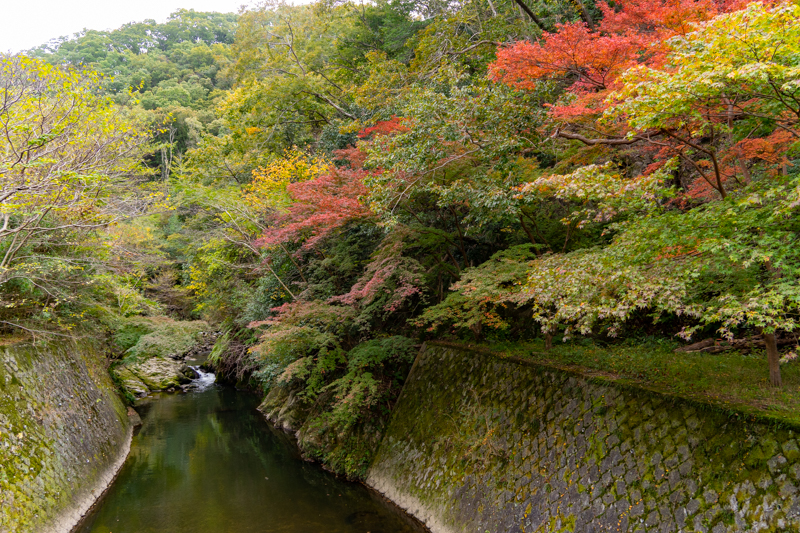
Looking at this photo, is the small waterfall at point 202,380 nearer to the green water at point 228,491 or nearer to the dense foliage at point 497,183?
the dense foliage at point 497,183

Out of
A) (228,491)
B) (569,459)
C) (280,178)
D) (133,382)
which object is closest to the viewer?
(569,459)

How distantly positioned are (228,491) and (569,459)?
7.53 m

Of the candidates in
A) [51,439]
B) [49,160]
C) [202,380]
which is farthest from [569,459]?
[202,380]

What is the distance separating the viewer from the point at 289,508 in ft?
28.1

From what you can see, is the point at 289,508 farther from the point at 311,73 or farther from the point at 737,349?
the point at 311,73

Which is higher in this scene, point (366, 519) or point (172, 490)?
point (172, 490)

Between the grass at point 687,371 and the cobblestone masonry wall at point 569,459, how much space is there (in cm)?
25

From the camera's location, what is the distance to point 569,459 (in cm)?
587

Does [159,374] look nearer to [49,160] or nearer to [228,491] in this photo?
[228,491]

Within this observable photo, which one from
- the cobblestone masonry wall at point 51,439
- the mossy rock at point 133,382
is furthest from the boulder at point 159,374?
the cobblestone masonry wall at point 51,439

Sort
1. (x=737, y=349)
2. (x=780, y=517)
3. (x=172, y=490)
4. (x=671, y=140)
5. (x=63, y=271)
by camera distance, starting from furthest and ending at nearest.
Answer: (x=63, y=271) < (x=172, y=490) < (x=737, y=349) < (x=671, y=140) < (x=780, y=517)

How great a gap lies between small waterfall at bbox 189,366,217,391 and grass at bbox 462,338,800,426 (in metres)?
16.7

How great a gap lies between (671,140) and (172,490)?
38.9 ft

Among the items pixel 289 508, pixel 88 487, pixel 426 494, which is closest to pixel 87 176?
pixel 88 487
